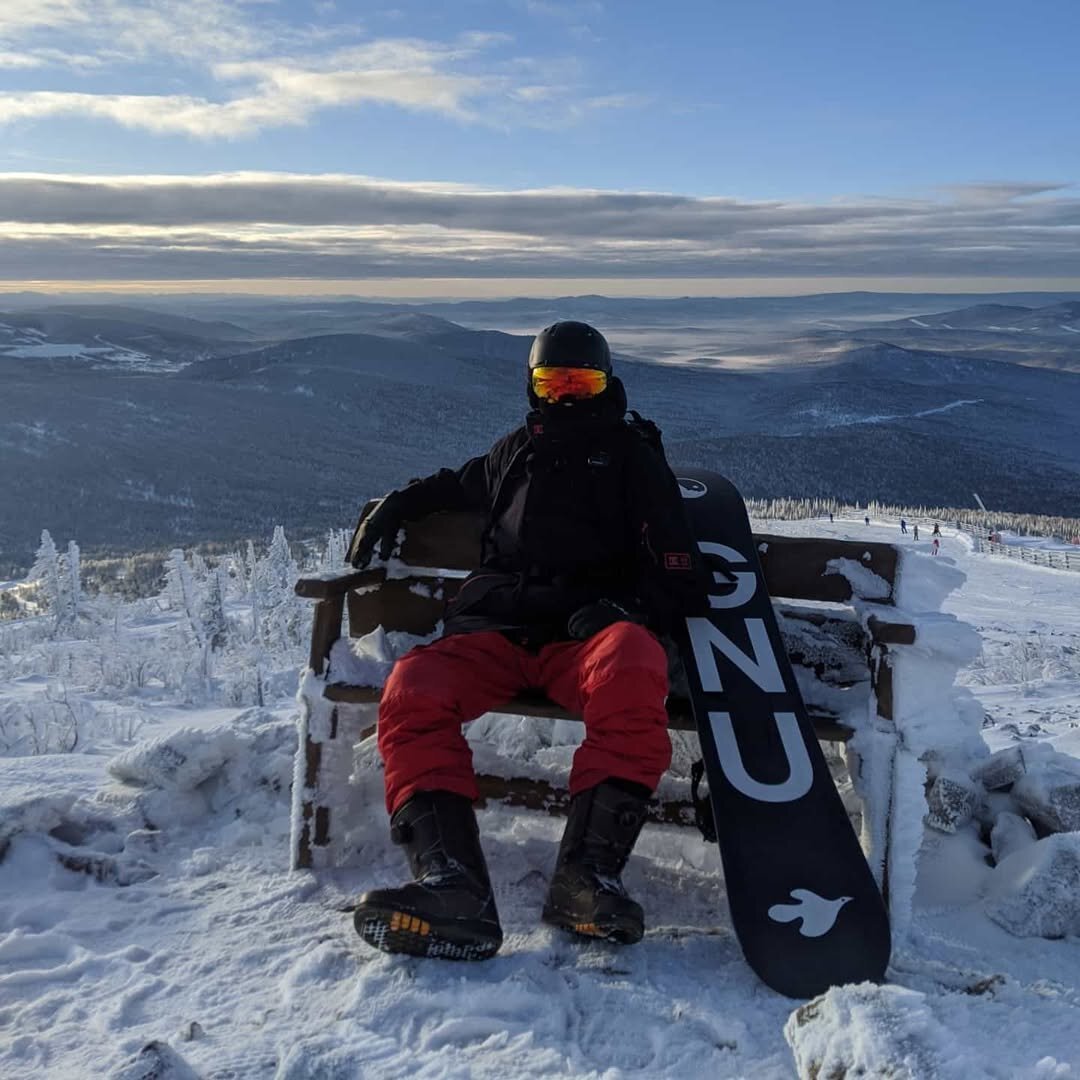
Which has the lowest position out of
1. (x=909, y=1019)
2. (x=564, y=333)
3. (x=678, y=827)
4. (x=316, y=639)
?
(x=678, y=827)

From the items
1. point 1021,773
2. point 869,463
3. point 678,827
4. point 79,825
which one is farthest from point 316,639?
point 869,463

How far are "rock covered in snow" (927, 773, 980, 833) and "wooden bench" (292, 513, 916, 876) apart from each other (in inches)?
23.1

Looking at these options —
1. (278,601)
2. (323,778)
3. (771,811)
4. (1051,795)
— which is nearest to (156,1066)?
(323,778)

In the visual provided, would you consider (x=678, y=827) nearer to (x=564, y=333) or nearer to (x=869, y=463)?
(x=564, y=333)

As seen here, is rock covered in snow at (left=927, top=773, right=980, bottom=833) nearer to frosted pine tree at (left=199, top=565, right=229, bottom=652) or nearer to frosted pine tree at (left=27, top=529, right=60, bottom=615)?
frosted pine tree at (left=199, top=565, right=229, bottom=652)

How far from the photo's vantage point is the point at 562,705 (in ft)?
10.8

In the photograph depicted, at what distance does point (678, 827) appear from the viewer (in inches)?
→ 135

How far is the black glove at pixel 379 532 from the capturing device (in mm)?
3816

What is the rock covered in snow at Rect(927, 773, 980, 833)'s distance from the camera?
375cm

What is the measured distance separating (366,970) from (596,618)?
4.16 ft

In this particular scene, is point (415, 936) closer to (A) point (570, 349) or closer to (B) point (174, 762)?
(B) point (174, 762)

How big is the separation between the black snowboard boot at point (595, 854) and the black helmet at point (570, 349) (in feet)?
5.40

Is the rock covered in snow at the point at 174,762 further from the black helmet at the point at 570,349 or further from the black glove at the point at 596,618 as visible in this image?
the black helmet at the point at 570,349

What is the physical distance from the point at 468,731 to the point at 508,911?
1.36 meters
